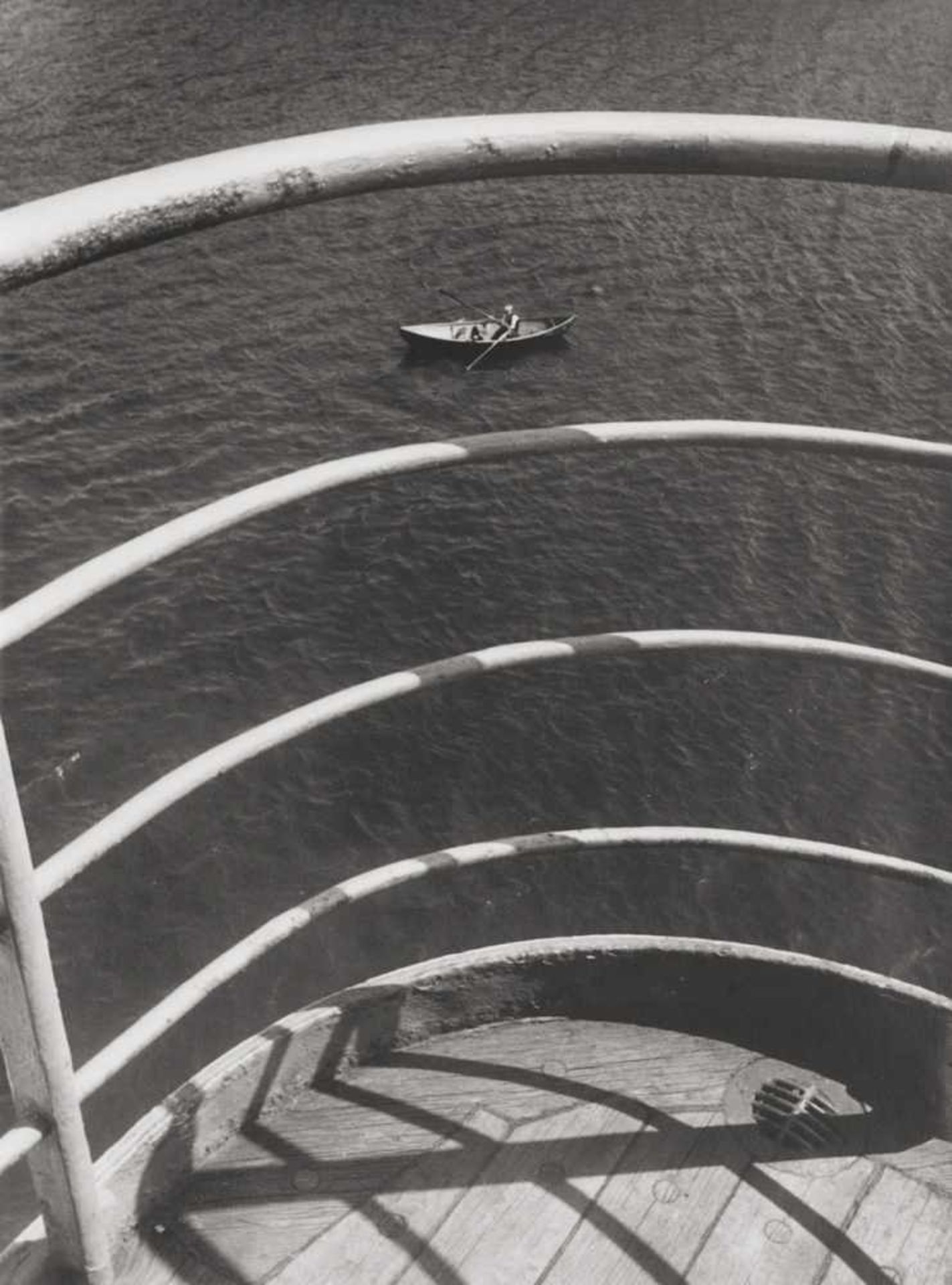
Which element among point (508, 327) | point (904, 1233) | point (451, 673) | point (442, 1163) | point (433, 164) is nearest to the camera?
point (433, 164)

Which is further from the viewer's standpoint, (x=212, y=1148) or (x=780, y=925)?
(x=780, y=925)

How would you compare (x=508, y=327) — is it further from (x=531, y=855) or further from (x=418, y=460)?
(x=418, y=460)

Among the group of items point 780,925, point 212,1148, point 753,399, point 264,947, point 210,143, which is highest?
point 210,143

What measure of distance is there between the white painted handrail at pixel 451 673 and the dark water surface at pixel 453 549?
20476 mm

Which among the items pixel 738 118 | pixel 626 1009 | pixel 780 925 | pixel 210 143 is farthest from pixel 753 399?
pixel 738 118

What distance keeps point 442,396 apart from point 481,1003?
3211cm

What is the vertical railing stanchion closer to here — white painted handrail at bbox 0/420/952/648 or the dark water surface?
white painted handrail at bbox 0/420/952/648

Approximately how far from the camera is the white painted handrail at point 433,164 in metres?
1.83

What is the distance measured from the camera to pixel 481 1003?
15.2 feet

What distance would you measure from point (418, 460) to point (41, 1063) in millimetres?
1365

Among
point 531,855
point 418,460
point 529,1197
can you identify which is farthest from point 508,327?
point 418,460

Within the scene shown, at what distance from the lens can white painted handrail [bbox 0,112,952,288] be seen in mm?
1831

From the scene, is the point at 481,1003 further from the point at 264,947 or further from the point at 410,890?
the point at 410,890

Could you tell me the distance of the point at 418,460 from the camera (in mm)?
3002
